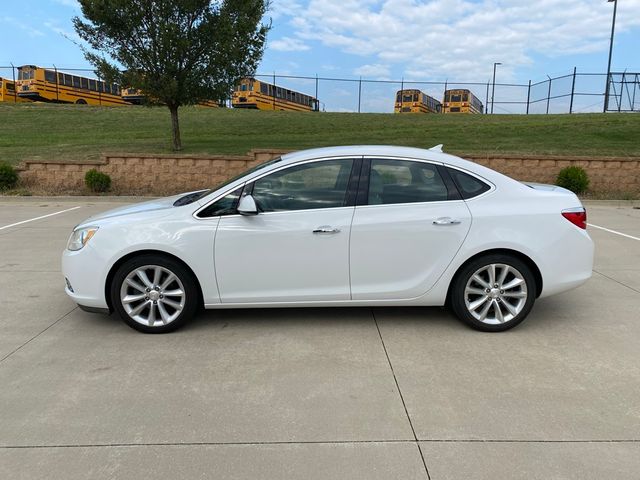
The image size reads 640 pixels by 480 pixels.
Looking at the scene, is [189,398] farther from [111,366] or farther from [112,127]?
[112,127]

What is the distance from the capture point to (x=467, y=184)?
4.44 metres

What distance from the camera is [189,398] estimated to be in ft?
10.9

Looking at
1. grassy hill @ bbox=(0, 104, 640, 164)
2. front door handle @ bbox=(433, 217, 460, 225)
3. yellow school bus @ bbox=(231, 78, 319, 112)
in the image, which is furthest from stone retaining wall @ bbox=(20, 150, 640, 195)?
yellow school bus @ bbox=(231, 78, 319, 112)

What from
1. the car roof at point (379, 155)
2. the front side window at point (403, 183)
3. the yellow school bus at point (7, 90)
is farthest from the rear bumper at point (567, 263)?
the yellow school bus at point (7, 90)

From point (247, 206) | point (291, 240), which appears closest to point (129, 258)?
point (247, 206)

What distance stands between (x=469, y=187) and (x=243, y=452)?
289cm

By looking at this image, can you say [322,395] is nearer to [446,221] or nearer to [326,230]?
[326,230]

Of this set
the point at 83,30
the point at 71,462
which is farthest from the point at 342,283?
the point at 83,30

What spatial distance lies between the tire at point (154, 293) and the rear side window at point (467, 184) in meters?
2.42

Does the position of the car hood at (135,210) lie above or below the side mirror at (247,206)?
below

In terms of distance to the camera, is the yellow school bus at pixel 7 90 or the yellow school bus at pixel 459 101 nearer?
the yellow school bus at pixel 7 90

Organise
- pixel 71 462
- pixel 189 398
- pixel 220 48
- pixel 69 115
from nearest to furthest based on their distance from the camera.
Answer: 1. pixel 71 462
2. pixel 189 398
3. pixel 220 48
4. pixel 69 115

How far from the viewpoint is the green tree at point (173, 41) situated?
13.1 metres

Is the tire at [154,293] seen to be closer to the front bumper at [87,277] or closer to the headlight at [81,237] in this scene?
the front bumper at [87,277]
